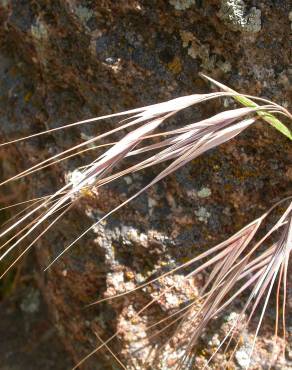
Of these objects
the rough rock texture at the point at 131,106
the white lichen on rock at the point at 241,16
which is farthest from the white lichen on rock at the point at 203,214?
the white lichen on rock at the point at 241,16

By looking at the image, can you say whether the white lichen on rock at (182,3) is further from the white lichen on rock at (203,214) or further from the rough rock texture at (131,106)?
the white lichen on rock at (203,214)

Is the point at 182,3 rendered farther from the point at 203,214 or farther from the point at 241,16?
the point at 203,214

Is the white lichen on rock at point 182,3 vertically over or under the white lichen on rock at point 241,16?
over

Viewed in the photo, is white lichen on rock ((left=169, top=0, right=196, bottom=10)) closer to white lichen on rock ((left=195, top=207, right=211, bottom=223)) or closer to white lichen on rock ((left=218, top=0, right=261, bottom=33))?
white lichen on rock ((left=218, top=0, right=261, bottom=33))

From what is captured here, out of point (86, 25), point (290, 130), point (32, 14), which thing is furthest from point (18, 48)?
point (290, 130)

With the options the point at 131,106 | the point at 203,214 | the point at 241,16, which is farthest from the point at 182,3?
the point at 203,214

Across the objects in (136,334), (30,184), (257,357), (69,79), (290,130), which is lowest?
(257,357)

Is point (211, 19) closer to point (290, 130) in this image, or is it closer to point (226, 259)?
point (290, 130)
